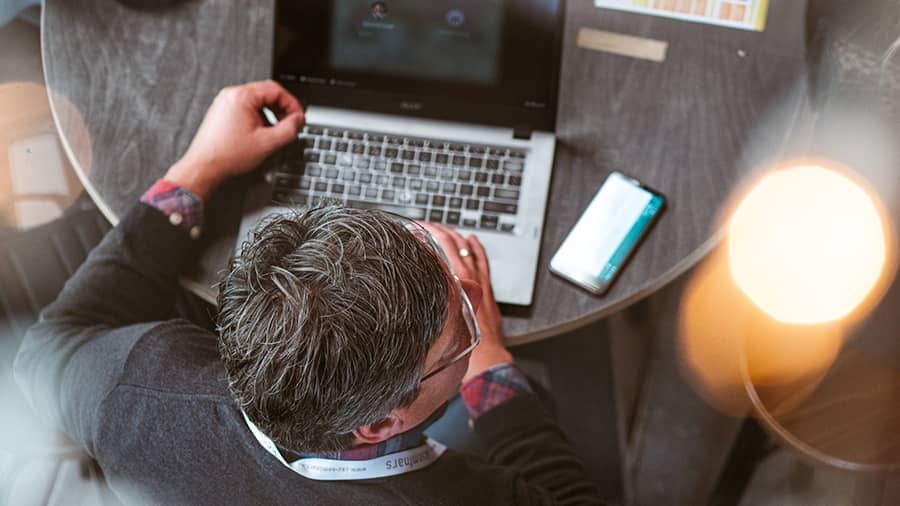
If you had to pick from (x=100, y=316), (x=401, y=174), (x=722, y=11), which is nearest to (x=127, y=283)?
(x=100, y=316)

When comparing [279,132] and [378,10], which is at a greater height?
[378,10]

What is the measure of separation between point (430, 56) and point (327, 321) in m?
0.56

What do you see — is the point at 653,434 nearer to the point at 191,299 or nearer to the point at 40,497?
the point at 191,299

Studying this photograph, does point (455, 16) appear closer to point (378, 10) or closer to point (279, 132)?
point (378, 10)

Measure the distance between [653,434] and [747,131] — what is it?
80cm

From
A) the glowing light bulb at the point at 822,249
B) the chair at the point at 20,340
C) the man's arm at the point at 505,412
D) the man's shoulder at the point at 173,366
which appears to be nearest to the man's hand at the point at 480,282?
the man's arm at the point at 505,412

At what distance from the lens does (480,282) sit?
1156mm

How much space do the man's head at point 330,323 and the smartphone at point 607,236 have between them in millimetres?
328

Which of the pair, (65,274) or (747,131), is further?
(65,274)

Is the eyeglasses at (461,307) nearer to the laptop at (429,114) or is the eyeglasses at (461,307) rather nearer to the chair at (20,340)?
the laptop at (429,114)

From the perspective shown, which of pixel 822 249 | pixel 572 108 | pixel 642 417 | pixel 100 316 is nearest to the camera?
pixel 100 316

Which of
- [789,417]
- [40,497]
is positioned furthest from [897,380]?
[40,497]

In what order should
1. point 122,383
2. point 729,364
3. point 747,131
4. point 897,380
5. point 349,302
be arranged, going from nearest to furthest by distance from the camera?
1. point 349,302
2. point 122,383
3. point 747,131
4. point 897,380
5. point 729,364

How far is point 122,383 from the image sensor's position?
3.31 feet
